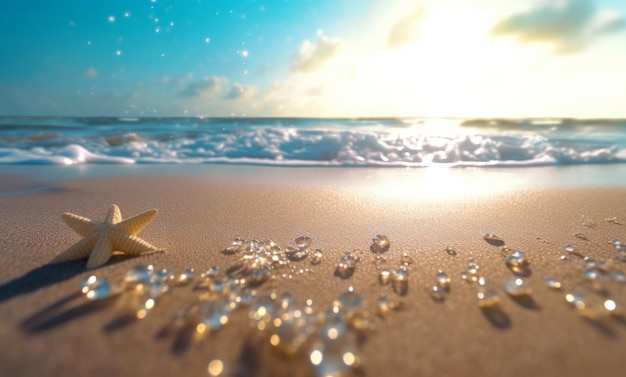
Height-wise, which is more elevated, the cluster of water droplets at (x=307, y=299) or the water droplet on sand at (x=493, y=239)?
the cluster of water droplets at (x=307, y=299)

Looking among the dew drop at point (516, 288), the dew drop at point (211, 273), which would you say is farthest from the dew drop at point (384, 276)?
the dew drop at point (211, 273)

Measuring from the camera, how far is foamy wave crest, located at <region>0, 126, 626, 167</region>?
542 centimetres

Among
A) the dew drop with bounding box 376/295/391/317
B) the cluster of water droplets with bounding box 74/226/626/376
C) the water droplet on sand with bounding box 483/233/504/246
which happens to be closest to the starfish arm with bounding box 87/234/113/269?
the cluster of water droplets with bounding box 74/226/626/376

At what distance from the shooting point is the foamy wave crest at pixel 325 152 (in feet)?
17.8

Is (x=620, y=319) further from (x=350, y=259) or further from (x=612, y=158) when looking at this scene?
(x=612, y=158)

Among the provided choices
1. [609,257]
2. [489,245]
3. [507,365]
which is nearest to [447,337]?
[507,365]

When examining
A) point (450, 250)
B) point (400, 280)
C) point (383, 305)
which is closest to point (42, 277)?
point (383, 305)

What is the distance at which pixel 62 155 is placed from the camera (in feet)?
18.3

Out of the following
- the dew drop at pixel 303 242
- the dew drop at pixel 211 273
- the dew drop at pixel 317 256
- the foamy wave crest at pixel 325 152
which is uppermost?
the dew drop at pixel 211 273

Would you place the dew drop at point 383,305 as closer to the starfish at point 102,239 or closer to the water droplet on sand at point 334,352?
the water droplet on sand at point 334,352

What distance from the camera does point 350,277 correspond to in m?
1.52

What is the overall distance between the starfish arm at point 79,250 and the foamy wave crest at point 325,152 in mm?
3777

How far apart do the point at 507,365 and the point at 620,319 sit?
21.2 inches

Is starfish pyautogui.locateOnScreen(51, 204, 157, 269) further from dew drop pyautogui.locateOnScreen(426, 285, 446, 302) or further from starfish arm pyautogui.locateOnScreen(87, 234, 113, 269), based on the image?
dew drop pyautogui.locateOnScreen(426, 285, 446, 302)
